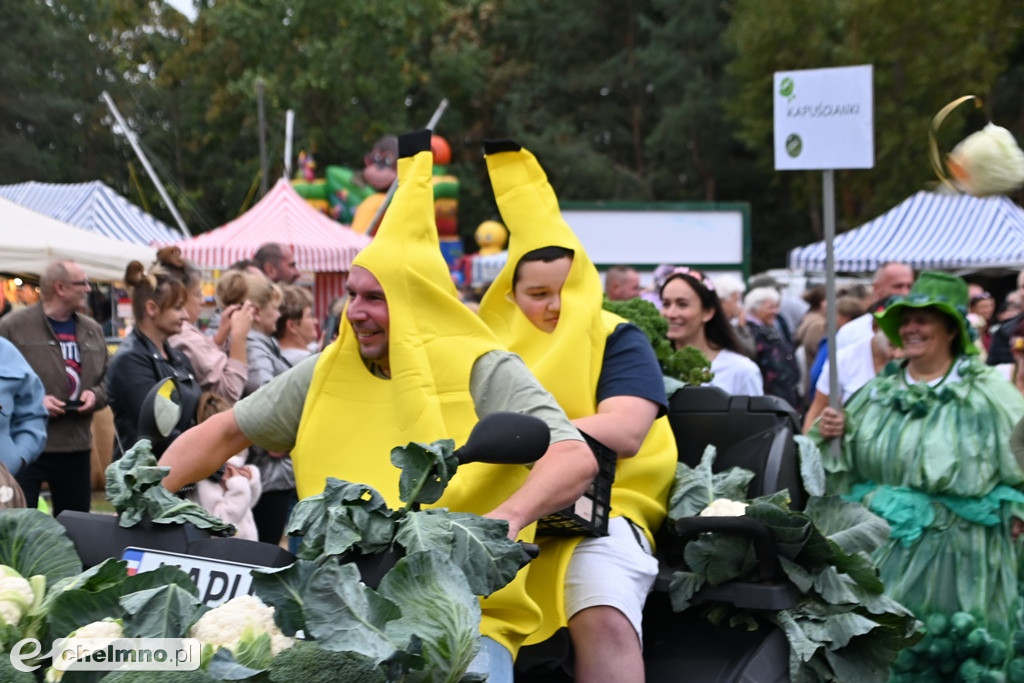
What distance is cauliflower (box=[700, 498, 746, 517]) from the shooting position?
4154 millimetres

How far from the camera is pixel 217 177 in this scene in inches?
1567

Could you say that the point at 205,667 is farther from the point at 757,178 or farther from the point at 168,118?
the point at 757,178

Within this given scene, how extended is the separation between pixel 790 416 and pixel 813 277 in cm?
2047

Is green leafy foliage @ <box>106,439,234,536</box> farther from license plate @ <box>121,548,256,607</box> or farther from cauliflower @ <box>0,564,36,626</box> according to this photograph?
cauliflower @ <box>0,564,36,626</box>

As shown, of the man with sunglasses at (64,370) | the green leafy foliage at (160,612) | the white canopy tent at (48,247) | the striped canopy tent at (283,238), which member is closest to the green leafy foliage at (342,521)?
the green leafy foliage at (160,612)

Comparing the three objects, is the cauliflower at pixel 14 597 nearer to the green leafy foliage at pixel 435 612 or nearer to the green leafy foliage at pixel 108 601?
the green leafy foliage at pixel 108 601

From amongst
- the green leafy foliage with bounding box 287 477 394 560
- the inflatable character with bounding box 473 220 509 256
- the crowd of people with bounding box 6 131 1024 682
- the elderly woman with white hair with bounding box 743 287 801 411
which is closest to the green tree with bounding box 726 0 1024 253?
the inflatable character with bounding box 473 220 509 256

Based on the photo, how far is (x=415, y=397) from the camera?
3225mm

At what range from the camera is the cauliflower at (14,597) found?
2.45m

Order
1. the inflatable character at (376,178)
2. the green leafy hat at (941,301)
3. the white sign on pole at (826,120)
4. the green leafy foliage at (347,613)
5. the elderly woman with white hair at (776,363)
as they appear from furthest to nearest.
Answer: the inflatable character at (376,178) → the elderly woman with white hair at (776,363) → the white sign on pole at (826,120) → the green leafy hat at (941,301) → the green leafy foliage at (347,613)

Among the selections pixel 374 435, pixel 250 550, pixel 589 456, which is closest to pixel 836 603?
pixel 589 456

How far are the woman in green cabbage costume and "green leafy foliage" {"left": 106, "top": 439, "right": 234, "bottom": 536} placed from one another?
3703 millimetres

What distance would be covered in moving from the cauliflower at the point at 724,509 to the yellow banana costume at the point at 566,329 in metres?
0.20

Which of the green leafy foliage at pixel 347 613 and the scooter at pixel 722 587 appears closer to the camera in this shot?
the green leafy foliage at pixel 347 613
